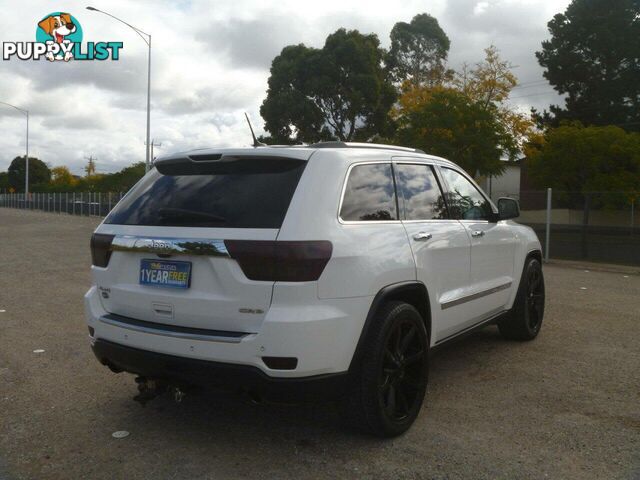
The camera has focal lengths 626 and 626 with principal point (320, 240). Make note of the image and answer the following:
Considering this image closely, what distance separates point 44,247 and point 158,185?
14509mm

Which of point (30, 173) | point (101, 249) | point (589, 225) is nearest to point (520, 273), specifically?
point (101, 249)

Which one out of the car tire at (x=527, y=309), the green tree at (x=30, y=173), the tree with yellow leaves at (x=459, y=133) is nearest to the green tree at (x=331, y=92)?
the tree with yellow leaves at (x=459, y=133)

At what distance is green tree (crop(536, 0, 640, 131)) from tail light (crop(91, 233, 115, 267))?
37.8 meters

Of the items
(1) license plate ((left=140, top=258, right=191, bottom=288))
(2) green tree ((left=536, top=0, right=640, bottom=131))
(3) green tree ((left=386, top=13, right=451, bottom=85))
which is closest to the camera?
(1) license plate ((left=140, top=258, right=191, bottom=288))

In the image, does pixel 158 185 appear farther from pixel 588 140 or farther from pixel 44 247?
pixel 588 140

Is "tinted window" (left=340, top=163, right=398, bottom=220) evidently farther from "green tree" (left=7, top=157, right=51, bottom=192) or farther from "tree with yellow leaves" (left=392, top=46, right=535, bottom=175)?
"green tree" (left=7, top=157, right=51, bottom=192)

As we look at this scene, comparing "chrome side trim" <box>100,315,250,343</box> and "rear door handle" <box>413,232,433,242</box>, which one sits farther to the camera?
"rear door handle" <box>413,232,433,242</box>

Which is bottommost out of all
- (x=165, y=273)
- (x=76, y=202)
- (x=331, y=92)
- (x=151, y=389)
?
(x=151, y=389)

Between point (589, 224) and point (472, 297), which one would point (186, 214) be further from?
point (589, 224)

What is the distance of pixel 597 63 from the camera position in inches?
1533

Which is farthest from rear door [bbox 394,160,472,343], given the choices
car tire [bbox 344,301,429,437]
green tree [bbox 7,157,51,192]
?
green tree [bbox 7,157,51,192]

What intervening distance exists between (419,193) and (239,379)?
1.88m

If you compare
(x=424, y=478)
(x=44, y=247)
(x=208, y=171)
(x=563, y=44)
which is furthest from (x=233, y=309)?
(x=563, y=44)

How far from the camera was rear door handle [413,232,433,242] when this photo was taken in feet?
12.9
